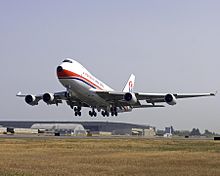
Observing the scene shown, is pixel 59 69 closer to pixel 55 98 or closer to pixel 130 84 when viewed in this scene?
pixel 55 98

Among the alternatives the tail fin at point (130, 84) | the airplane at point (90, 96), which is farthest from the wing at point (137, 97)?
the tail fin at point (130, 84)

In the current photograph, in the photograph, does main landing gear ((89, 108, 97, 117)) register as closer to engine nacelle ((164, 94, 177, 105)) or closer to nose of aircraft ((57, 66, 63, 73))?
engine nacelle ((164, 94, 177, 105))

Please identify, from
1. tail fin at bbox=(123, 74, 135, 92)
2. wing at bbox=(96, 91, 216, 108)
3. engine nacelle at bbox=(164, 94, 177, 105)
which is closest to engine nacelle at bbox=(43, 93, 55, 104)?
wing at bbox=(96, 91, 216, 108)

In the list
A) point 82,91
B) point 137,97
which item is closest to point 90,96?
point 82,91

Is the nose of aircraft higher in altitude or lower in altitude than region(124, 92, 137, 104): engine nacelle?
higher

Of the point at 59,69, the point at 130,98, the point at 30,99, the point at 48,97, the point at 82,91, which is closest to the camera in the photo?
the point at 59,69

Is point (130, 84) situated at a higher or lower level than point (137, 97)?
higher

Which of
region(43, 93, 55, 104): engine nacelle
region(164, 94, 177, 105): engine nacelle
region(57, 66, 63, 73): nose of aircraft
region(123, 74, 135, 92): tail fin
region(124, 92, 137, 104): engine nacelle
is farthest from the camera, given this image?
region(123, 74, 135, 92): tail fin

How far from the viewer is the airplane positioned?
71.9 metres

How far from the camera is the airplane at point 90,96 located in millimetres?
71875

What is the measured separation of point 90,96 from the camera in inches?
2958

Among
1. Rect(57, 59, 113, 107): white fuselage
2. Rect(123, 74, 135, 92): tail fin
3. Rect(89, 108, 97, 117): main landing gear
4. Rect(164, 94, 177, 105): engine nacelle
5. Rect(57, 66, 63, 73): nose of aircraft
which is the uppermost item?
Rect(123, 74, 135, 92): tail fin

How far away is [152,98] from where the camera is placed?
8194 centimetres

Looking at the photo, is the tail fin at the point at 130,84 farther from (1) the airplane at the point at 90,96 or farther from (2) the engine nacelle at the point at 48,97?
(2) the engine nacelle at the point at 48,97
